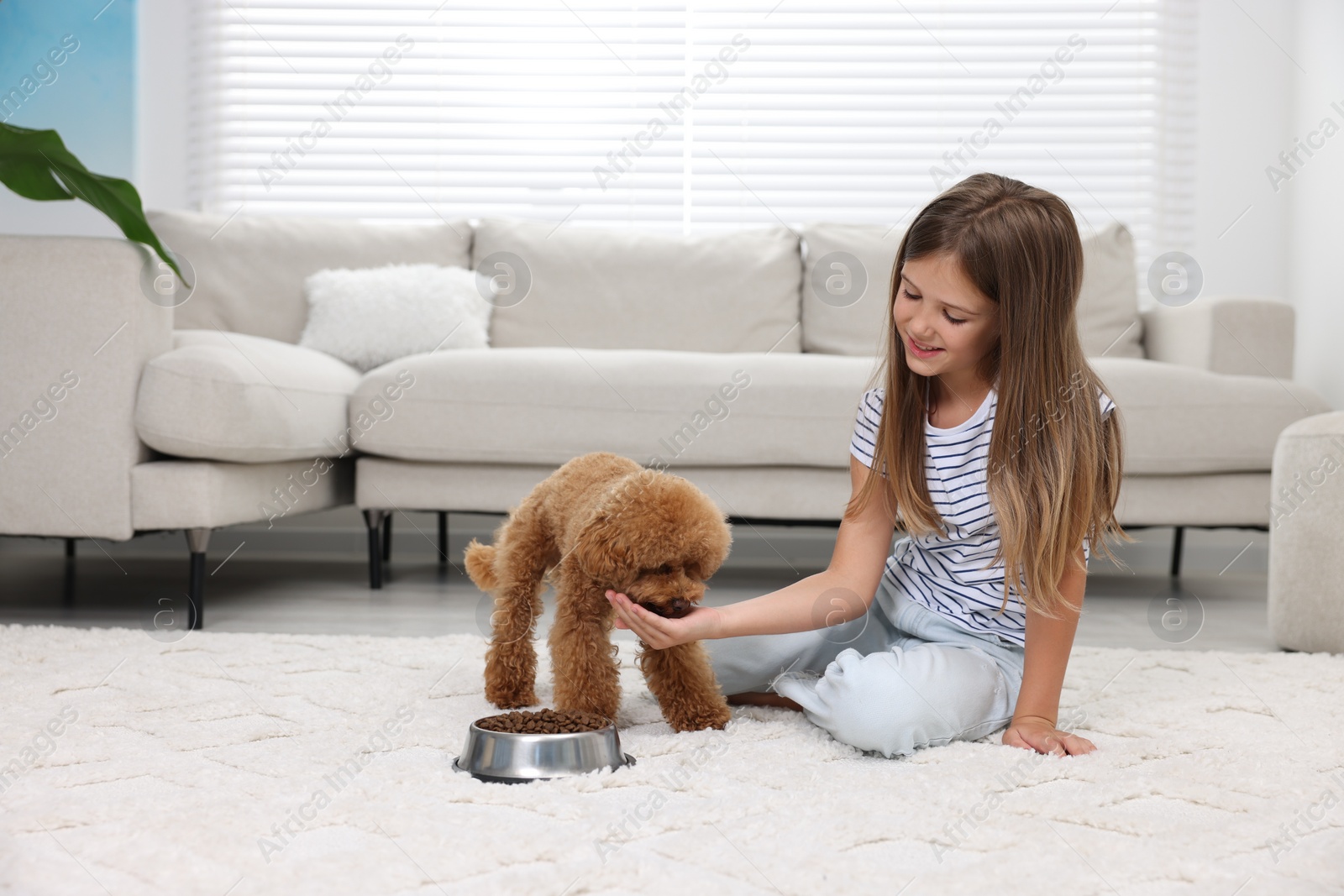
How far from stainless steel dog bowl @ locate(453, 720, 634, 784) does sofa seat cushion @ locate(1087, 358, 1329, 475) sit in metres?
1.65

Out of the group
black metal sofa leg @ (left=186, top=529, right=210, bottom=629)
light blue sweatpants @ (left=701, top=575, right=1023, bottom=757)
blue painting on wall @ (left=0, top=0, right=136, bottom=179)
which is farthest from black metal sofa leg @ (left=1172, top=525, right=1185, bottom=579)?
blue painting on wall @ (left=0, top=0, right=136, bottom=179)

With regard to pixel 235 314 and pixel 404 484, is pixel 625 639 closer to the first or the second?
pixel 404 484

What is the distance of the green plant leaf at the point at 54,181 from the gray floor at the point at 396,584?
0.72 metres

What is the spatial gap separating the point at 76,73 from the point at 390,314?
1.66 meters

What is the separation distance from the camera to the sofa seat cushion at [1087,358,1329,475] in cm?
234

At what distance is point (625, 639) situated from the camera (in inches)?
78.1

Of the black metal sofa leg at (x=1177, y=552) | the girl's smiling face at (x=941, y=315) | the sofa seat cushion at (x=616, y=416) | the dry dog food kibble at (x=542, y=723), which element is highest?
the girl's smiling face at (x=941, y=315)

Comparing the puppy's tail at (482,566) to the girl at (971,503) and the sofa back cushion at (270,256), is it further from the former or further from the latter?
the sofa back cushion at (270,256)

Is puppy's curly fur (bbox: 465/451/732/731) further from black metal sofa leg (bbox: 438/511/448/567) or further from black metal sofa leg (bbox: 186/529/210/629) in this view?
black metal sofa leg (bbox: 438/511/448/567)

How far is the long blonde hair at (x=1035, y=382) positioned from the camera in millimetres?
1263

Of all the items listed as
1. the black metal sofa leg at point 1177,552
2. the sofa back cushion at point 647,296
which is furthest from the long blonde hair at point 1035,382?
the black metal sofa leg at point 1177,552

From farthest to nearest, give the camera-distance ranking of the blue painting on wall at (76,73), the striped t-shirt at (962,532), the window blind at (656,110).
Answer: the window blind at (656,110)
the blue painting on wall at (76,73)
the striped t-shirt at (962,532)

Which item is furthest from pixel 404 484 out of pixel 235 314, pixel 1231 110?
pixel 1231 110

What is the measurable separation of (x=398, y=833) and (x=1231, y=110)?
11.9 feet
